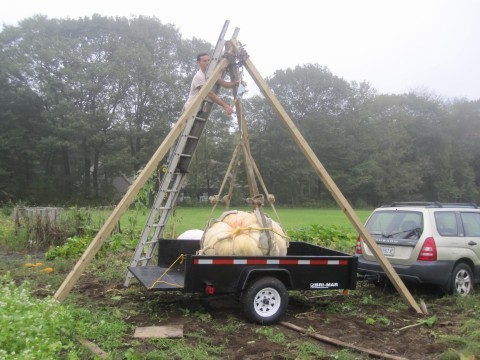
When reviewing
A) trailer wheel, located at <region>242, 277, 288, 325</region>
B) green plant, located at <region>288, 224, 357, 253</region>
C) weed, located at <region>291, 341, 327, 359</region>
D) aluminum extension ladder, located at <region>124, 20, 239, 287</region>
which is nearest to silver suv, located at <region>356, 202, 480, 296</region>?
trailer wheel, located at <region>242, 277, 288, 325</region>

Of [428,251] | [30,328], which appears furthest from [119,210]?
[428,251]

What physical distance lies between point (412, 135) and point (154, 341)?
6473 cm

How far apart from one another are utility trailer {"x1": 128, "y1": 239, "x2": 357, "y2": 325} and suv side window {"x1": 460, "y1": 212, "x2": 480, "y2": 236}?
9.74 ft

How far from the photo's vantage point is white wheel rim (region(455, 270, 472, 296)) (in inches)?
317

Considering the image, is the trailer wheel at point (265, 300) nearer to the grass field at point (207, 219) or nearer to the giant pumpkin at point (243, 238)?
the giant pumpkin at point (243, 238)

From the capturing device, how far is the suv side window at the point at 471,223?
27.8 feet

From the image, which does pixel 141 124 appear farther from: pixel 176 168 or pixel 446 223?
pixel 446 223

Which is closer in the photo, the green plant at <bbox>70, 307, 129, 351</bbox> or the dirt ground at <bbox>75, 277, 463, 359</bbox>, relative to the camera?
the green plant at <bbox>70, 307, 129, 351</bbox>

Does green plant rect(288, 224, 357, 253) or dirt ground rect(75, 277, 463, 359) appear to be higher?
green plant rect(288, 224, 357, 253)

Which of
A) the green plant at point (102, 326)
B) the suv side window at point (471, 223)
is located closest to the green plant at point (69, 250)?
the green plant at point (102, 326)

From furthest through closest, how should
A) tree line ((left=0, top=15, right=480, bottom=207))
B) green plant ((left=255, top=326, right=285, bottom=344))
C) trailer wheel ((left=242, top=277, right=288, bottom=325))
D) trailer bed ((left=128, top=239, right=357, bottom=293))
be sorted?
tree line ((left=0, top=15, right=480, bottom=207)) < trailer wheel ((left=242, top=277, right=288, bottom=325)) < trailer bed ((left=128, top=239, right=357, bottom=293)) < green plant ((left=255, top=326, right=285, bottom=344))

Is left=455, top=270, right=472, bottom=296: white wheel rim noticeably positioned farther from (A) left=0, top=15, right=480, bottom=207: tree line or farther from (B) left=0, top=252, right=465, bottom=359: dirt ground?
(A) left=0, top=15, right=480, bottom=207: tree line

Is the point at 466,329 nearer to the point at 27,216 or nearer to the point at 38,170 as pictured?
the point at 27,216

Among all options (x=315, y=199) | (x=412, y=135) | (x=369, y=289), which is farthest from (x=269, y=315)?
(x=412, y=135)
